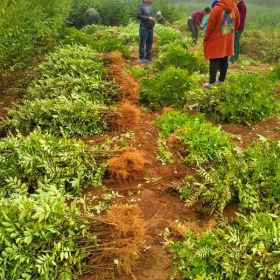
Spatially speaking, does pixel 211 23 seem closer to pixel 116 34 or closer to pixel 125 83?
pixel 125 83

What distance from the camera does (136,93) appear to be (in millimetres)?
7441

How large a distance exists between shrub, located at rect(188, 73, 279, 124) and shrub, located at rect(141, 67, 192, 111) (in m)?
0.38

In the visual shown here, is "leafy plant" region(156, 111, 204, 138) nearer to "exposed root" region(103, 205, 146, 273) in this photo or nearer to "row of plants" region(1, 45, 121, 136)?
"row of plants" region(1, 45, 121, 136)

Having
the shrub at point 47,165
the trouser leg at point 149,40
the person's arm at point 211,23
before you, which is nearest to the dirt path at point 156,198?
the shrub at point 47,165

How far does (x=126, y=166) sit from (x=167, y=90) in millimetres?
2773

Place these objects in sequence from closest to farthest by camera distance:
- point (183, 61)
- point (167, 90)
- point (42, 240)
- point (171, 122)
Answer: point (42, 240), point (171, 122), point (167, 90), point (183, 61)

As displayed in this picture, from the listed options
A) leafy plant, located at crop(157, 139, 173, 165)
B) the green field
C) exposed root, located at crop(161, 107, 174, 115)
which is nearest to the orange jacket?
the green field

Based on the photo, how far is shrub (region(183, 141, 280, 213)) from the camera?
4.21m

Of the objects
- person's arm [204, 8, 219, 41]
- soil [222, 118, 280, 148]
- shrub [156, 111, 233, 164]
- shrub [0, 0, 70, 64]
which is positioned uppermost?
person's arm [204, 8, 219, 41]

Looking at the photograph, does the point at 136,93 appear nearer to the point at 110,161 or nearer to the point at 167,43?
the point at 110,161

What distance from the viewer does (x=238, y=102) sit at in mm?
6629

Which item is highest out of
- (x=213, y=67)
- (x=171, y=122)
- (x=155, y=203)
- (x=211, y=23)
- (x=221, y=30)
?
(x=211, y=23)

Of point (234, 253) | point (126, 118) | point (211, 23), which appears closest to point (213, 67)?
point (211, 23)

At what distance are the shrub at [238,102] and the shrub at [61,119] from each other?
1623 mm
